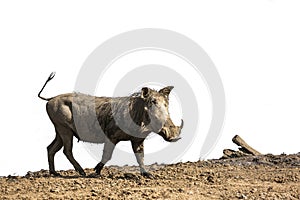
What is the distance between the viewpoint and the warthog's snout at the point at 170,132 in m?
11.0

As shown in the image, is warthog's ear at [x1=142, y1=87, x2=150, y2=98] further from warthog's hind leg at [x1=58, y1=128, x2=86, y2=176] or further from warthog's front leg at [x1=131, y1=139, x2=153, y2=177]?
warthog's hind leg at [x1=58, y1=128, x2=86, y2=176]

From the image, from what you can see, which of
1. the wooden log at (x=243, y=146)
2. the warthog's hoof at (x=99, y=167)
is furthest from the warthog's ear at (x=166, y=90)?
the wooden log at (x=243, y=146)

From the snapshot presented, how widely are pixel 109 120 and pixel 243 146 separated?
205 inches

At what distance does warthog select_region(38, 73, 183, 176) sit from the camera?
10961 millimetres

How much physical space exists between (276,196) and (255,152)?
6050mm

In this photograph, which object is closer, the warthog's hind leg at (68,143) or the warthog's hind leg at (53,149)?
the warthog's hind leg at (68,143)

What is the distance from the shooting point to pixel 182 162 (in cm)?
1349

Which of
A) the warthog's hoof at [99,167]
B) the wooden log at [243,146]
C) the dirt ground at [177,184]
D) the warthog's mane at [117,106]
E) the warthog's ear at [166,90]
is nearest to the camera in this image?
the dirt ground at [177,184]

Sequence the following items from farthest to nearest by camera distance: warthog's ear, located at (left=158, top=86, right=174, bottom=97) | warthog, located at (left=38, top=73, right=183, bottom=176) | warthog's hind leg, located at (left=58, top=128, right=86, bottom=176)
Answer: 1. warthog's hind leg, located at (left=58, top=128, right=86, bottom=176)
2. warthog's ear, located at (left=158, top=86, right=174, bottom=97)
3. warthog, located at (left=38, top=73, right=183, bottom=176)

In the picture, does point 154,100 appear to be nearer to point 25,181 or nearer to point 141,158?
point 141,158

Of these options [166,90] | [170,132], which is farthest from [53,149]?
[166,90]

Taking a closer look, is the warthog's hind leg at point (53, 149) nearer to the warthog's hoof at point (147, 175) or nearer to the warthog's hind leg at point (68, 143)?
the warthog's hind leg at point (68, 143)

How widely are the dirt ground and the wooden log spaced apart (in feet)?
5.91

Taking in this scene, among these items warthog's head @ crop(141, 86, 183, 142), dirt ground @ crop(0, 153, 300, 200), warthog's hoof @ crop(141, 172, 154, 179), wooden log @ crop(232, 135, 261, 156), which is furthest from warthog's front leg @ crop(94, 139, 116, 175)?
wooden log @ crop(232, 135, 261, 156)
